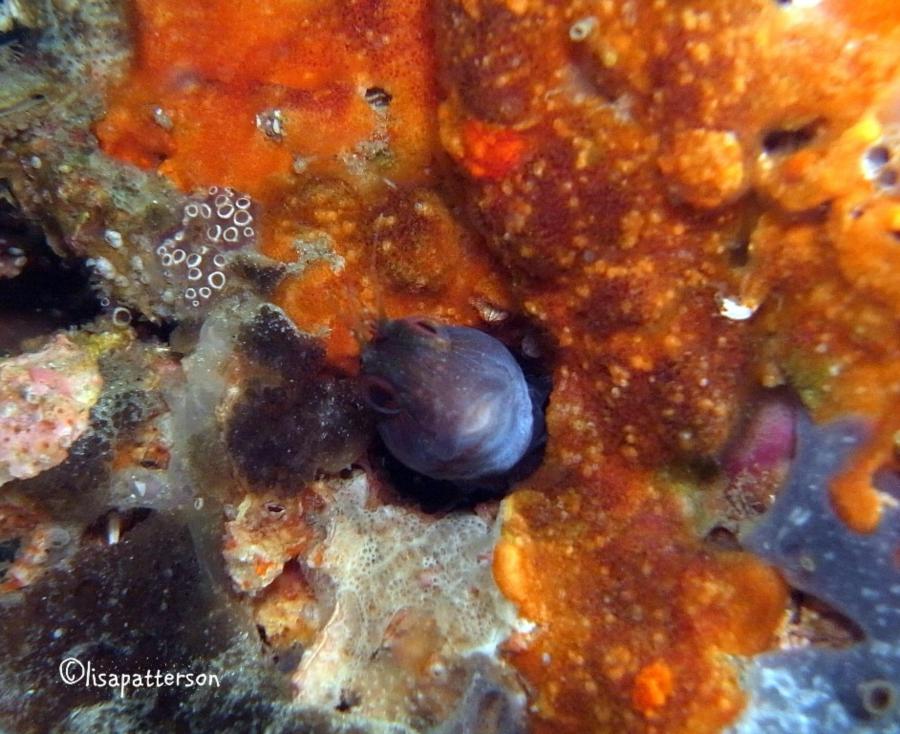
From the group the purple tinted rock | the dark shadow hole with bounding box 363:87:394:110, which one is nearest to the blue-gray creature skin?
the dark shadow hole with bounding box 363:87:394:110

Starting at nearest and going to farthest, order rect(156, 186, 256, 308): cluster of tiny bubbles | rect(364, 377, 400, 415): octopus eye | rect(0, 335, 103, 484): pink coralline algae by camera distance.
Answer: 1. rect(0, 335, 103, 484): pink coralline algae
2. rect(364, 377, 400, 415): octopus eye
3. rect(156, 186, 256, 308): cluster of tiny bubbles

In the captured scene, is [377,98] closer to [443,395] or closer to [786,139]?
[443,395]

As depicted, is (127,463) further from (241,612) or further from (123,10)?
(123,10)

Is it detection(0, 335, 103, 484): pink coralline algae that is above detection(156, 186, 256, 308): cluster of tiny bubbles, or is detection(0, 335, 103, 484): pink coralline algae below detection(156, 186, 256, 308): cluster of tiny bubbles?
below

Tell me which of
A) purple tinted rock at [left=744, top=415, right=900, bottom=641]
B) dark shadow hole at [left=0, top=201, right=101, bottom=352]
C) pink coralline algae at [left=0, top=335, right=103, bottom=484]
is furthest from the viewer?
dark shadow hole at [left=0, top=201, right=101, bottom=352]

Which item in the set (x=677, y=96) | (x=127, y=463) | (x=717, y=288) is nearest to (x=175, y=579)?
(x=127, y=463)

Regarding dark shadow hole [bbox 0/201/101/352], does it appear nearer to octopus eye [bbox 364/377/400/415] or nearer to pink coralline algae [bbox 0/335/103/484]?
pink coralline algae [bbox 0/335/103/484]

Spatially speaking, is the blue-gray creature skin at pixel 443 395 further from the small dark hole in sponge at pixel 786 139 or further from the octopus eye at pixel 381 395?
the small dark hole in sponge at pixel 786 139
